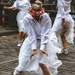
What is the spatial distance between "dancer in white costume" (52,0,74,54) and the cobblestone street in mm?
520

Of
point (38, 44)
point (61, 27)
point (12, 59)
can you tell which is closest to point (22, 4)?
point (61, 27)

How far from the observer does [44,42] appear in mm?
5848

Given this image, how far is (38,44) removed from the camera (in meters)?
6.00

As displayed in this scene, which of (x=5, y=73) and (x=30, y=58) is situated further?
(x=5, y=73)

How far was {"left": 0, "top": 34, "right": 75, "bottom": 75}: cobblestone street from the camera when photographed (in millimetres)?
7680

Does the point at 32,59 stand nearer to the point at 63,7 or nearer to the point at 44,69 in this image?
the point at 44,69

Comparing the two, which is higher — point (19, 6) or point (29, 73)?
point (19, 6)

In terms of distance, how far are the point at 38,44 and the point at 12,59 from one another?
3.17m

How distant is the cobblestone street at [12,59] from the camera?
7680 mm

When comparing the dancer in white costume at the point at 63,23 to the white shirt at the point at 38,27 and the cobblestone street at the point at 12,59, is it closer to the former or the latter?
the cobblestone street at the point at 12,59

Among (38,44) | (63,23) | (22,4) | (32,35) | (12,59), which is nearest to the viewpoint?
(32,35)

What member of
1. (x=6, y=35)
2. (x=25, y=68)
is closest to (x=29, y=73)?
(x=25, y=68)

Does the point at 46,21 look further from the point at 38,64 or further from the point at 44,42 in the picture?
the point at 38,64

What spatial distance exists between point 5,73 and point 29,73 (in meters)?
0.53
